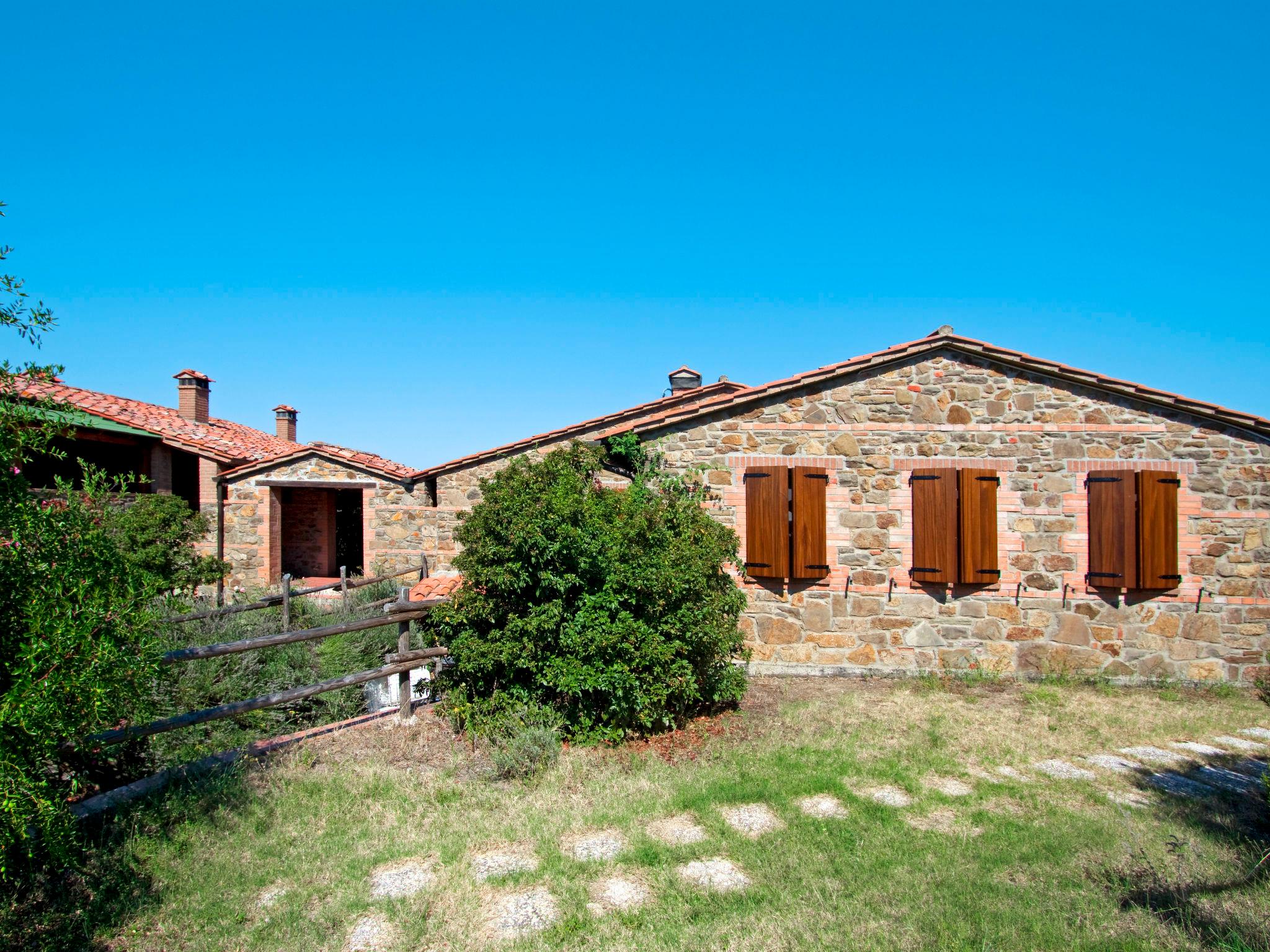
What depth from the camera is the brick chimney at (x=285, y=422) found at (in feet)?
82.6

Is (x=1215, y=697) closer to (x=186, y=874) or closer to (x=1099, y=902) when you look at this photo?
(x=1099, y=902)

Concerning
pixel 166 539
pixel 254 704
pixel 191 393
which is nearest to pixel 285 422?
pixel 191 393

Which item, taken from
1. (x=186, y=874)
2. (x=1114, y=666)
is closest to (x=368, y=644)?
(x=186, y=874)

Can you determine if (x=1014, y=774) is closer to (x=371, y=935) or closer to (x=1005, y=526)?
(x=1005, y=526)

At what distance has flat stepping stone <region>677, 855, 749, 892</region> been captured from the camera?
13.6 feet

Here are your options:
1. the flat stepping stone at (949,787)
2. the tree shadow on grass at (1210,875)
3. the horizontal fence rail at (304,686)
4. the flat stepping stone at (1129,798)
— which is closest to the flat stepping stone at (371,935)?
the horizontal fence rail at (304,686)

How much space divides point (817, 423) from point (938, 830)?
5673mm

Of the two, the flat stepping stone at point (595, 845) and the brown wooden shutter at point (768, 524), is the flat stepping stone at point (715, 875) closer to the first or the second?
the flat stepping stone at point (595, 845)

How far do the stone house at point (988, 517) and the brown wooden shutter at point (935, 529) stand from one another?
18 mm

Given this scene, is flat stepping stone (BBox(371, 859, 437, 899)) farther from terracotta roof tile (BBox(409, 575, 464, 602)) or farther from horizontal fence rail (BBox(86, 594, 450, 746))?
terracotta roof tile (BBox(409, 575, 464, 602))

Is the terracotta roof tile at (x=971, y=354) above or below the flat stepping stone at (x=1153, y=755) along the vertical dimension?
above

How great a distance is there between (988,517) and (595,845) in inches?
273

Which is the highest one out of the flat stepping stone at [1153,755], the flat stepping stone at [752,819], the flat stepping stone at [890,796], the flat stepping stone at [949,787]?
the flat stepping stone at [752,819]

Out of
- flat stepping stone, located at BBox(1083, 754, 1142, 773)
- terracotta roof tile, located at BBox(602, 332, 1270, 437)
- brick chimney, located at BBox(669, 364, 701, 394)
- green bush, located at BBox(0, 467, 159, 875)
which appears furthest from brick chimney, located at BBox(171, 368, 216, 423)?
flat stepping stone, located at BBox(1083, 754, 1142, 773)
